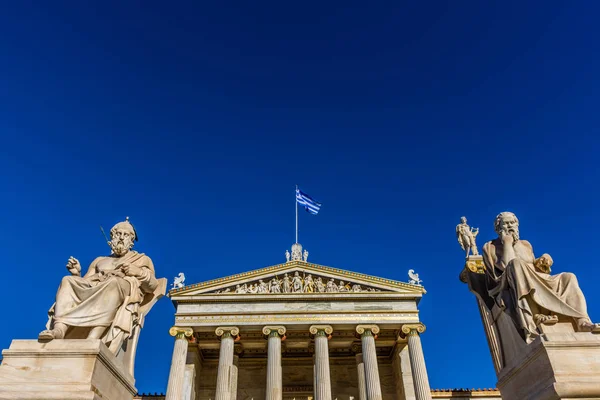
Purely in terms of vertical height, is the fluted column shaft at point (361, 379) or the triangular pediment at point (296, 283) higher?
the triangular pediment at point (296, 283)

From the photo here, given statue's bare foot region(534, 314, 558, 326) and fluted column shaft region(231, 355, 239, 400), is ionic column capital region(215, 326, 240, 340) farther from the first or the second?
statue's bare foot region(534, 314, 558, 326)

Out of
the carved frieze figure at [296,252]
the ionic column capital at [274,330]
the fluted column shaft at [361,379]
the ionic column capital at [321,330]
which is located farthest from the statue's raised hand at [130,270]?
the carved frieze figure at [296,252]

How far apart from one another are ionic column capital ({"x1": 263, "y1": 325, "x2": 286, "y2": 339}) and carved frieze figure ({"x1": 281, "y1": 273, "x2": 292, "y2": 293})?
2.47 m

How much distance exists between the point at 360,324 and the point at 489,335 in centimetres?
2067

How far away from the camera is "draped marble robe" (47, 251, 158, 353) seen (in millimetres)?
4363

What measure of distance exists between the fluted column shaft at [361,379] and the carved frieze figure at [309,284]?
4.82 m

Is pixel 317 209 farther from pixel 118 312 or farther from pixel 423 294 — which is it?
pixel 118 312

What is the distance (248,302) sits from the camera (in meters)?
27.8

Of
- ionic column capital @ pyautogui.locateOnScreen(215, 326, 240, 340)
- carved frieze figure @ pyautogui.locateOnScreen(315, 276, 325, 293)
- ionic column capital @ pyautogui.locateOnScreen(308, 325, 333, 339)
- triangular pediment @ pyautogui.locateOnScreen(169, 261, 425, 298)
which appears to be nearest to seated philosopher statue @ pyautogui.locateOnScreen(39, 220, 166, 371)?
ionic column capital @ pyautogui.locateOnScreen(215, 326, 240, 340)

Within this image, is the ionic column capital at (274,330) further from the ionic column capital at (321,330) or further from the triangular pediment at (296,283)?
the triangular pediment at (296,283)

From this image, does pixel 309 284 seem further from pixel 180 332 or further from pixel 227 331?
pixel 180 332

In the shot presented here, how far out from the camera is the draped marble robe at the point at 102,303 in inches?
172

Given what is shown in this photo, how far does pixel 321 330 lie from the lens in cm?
2670

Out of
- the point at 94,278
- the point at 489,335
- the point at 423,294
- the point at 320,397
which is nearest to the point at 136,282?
the point at 94,278
